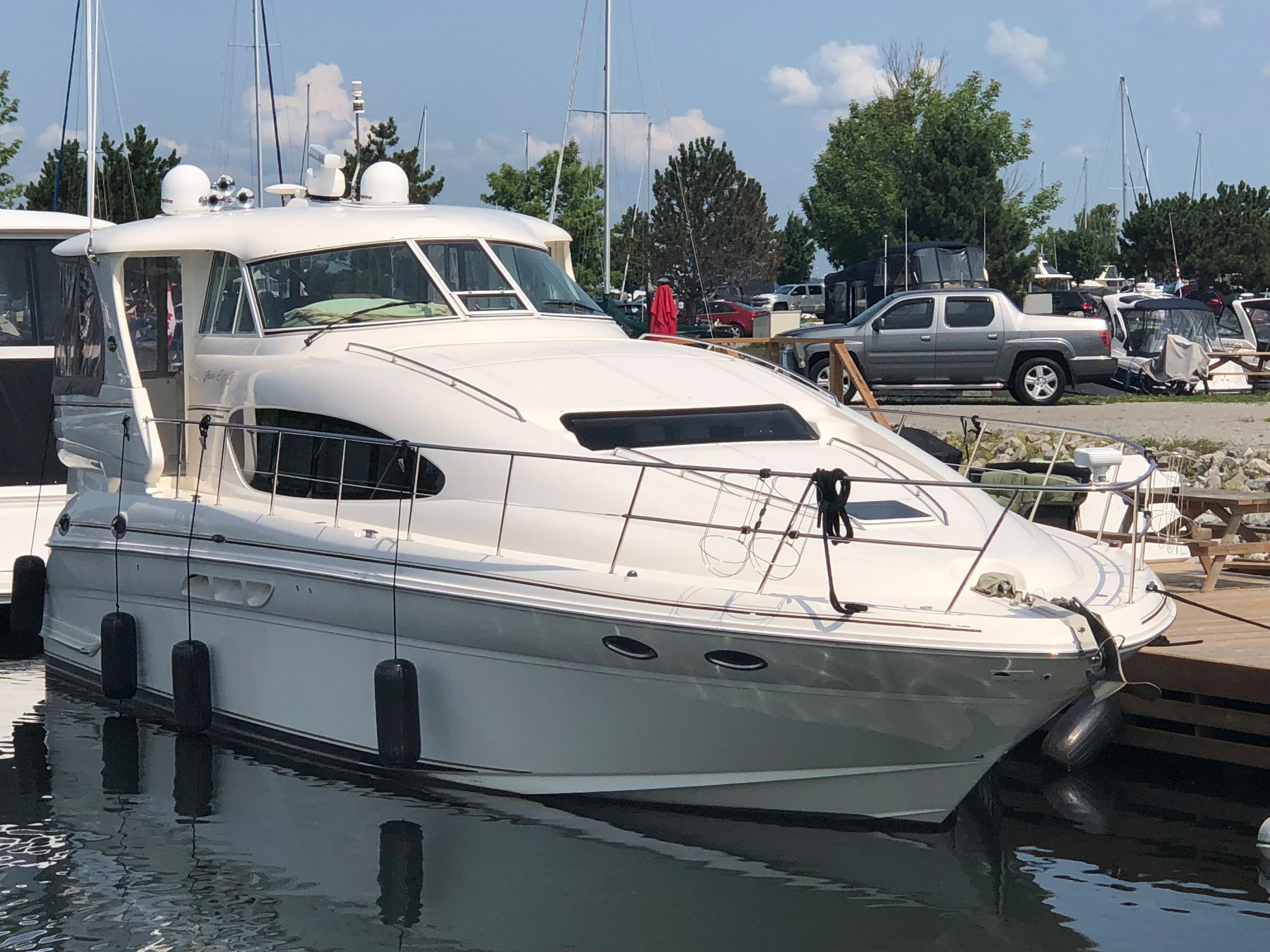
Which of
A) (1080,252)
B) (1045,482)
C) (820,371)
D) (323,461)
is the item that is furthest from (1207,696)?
(1080,252)

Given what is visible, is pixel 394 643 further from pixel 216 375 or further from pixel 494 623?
pixel 216 375

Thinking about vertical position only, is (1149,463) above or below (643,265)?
below

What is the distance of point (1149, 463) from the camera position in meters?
7.35

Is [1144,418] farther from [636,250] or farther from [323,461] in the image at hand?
[636,250]

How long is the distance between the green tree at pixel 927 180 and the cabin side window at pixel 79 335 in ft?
106

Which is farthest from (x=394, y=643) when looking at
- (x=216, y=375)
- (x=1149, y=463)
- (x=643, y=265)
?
(x=643, y=265)

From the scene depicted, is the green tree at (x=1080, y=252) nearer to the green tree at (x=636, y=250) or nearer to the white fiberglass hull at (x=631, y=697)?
the green tree at (x=636, y=250)

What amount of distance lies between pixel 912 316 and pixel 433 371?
509 inches

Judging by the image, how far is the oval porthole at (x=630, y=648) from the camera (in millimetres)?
6195

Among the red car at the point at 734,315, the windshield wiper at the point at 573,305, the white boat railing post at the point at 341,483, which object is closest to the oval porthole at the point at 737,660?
the white boat railing post at the point at 341,483

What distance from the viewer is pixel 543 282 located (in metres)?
8.77

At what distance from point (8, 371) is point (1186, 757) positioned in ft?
28.3

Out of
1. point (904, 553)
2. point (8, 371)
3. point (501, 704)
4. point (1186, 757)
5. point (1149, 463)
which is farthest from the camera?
point (8, 371)

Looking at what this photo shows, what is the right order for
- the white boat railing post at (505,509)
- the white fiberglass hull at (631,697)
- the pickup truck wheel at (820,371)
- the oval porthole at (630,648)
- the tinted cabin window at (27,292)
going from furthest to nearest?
the pickup truck wheel at (820,371)
the tinted cabin window at (27,292)
the white boat railing post at (505,509)
the oval porthole at (630,648)
the white fiberglass hull at (631,697)
